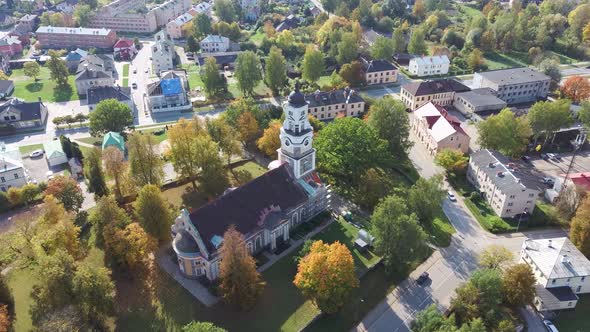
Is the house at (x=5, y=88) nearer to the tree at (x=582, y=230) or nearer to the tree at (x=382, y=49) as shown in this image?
the tree at (x=382, y=49)

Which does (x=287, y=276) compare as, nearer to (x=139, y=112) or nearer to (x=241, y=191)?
(x=241, y=191)

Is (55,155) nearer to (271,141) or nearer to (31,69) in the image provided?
(271,141)

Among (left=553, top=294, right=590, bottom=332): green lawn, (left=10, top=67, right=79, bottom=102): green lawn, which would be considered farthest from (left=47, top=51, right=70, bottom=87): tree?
(left=553, top=294, right=590, bottom=332): green lawn


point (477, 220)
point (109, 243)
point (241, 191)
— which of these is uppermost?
point (241, 191)

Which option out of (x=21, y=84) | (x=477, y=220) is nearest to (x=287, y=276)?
(x=477, y=220)

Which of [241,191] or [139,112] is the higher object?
[241,191]

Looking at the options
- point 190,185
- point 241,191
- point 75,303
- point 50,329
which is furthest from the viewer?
point 190,185

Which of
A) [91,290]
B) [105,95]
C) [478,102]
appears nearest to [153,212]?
[91,290]
